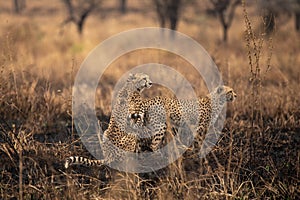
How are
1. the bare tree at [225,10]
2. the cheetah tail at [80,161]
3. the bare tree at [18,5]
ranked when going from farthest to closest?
1. the bare tree at [18,5]
2. the bare tree at [225,10]
3. the cheetah tail at [80,161]

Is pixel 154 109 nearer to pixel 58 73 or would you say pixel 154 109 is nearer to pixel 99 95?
pixel 99 95

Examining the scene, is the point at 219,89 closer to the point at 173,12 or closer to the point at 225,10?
the point at 173,12

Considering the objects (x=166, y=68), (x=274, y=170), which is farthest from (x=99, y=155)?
(x=166, y=68)

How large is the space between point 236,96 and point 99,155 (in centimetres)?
177

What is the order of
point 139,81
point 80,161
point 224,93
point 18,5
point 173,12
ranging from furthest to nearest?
point 18,5, point 173,12, point 224,93, point 139,81, point 80,161

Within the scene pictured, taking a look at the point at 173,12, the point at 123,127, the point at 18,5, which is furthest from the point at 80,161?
the point at 18,5

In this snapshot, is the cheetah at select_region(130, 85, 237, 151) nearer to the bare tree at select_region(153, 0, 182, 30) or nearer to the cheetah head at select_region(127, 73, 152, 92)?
the cheetah head at select_region(127, 73, 152, 92)

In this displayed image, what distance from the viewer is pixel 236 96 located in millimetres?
5113

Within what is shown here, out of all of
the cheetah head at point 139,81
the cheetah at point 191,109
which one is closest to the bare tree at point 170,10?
the cheetah at point 191,109

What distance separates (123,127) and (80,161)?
662mm

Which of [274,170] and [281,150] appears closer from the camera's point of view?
[274,170]

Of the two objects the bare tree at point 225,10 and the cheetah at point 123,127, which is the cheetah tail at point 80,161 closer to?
the cheetah at point 123,127

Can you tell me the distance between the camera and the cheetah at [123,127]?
13.5 feet

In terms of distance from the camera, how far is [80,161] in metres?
3.76
